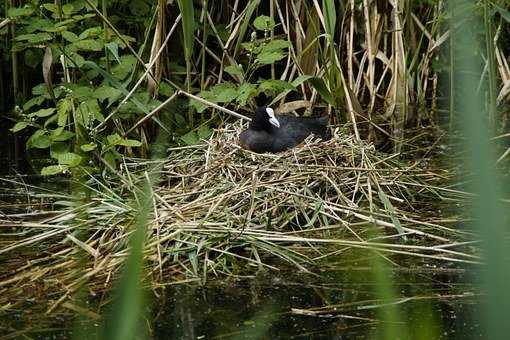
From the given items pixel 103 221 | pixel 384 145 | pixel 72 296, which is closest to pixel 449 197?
pixel 384 145

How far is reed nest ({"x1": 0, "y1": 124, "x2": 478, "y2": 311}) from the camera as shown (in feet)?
10.8

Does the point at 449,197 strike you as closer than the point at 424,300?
No

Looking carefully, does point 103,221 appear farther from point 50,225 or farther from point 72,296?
point 72,296

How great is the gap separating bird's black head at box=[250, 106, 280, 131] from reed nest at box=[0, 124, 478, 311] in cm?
12

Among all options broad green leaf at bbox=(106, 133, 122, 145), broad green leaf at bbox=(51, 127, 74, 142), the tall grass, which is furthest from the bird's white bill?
the tall grass

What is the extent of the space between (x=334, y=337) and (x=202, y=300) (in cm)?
50

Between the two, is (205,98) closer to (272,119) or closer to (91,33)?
(272,119)

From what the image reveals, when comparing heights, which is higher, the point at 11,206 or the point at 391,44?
the point at 391,44

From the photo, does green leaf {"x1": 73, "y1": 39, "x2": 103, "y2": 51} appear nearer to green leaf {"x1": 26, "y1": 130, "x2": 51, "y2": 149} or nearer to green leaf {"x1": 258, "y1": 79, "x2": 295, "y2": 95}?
green leaf {"x1": 26, "y1": 130, "x2": 51, "y2": 149}

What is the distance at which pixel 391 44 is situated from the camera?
5.43 m

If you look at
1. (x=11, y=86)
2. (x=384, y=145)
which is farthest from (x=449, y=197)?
(x=11, y=86)

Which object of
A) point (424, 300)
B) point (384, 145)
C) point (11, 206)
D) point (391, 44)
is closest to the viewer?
point (424, 300)

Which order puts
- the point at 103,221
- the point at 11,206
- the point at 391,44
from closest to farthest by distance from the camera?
the point at 103,221 < the point at 11,206 < the point at 391,44

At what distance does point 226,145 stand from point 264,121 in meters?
0.20
